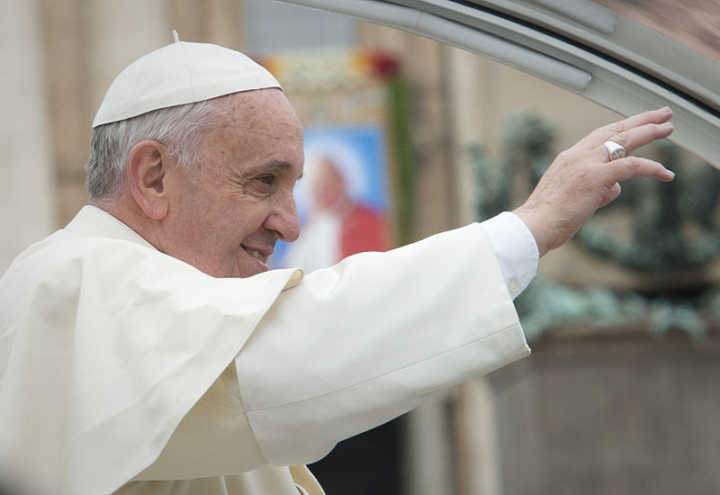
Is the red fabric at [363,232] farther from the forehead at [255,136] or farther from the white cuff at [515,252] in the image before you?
the white cuff at [515,252]

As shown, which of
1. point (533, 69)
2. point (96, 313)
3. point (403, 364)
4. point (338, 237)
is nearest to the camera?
point (403, 364)

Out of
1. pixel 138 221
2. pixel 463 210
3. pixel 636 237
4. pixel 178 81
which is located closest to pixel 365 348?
pixel 138 221

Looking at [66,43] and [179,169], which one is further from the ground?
[66,43]

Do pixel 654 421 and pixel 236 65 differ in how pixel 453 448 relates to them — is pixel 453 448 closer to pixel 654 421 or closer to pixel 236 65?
pixel 654 421

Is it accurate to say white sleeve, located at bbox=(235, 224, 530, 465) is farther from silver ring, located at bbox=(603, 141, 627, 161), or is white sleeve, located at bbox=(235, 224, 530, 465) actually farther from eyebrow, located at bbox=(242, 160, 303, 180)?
eyebrow, located at bbox=(242, 160, 303, 180)

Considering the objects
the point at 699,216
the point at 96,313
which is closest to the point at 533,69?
the point at 96,313

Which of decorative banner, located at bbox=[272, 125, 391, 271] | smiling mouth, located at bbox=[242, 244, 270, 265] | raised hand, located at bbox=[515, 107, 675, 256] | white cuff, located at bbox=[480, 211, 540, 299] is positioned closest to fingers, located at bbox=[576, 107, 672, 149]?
raised hand, located at bbox=[515, 107, 675, 256]

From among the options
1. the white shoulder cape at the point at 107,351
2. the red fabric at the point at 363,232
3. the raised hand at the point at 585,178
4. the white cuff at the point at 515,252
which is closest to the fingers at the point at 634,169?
the raised hand at the point at 585,178

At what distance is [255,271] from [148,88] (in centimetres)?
45

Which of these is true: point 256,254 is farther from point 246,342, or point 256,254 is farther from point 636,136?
point 636,136

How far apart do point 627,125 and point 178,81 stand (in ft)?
3.04

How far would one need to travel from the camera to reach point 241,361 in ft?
7.08

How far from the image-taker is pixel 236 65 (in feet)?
9.05

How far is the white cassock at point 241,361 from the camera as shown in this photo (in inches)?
84.5
